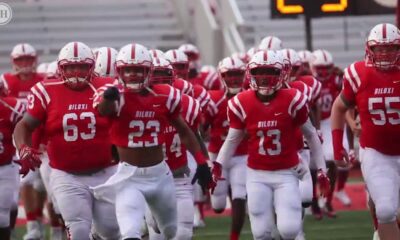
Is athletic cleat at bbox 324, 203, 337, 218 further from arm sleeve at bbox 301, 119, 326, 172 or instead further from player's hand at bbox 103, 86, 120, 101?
player's hand at bbox 103, 86, 120, 101

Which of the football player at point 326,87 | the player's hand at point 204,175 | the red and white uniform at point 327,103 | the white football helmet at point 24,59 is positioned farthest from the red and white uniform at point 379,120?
the white football helmet at point 24,59

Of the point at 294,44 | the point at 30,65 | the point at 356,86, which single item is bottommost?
the point at 294,44

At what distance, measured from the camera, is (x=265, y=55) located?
9.61 m

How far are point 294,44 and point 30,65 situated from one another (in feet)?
26.4

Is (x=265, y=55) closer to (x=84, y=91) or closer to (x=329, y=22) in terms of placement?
(x=84, y=91)

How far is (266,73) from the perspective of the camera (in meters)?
9.54

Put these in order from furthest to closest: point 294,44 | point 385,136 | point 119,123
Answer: point 294,44 → point 385,136 → point 119,123

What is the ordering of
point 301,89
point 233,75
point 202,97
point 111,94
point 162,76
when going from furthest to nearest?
point 233,75 < point 202,97 < point 301,89 < point 162,76 < point 111,94

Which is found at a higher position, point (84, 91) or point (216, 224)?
point (84, 91)

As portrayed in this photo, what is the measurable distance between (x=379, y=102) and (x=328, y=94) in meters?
4.93

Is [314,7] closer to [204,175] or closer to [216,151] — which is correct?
[216,151]

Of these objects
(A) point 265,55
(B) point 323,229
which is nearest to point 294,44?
(B) point 323,229

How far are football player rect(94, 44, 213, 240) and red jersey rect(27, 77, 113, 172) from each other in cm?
36

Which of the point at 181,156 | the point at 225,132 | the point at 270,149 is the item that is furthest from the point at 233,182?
the point at 270,149
